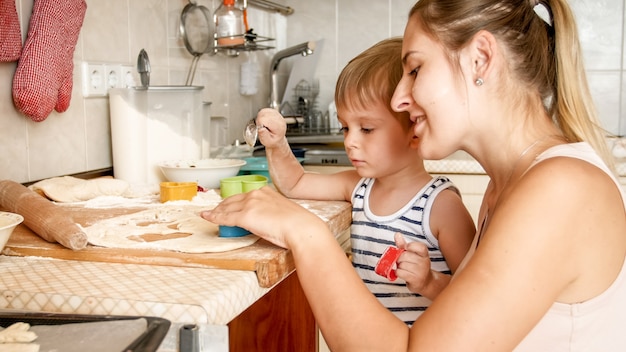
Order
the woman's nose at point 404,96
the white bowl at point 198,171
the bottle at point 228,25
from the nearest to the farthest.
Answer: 1. the woman's nose at point 404,96
2. the white bowl at point 198,171
3. the bottle at point 228,25

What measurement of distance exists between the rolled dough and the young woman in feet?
0.14

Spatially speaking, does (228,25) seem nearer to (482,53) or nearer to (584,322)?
(482,53)

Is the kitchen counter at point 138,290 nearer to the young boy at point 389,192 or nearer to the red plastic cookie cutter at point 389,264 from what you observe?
the red plastic cookie cutter at point 389,264

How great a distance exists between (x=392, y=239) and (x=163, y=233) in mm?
453

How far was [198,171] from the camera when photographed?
1401 mm

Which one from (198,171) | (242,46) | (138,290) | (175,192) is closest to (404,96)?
(138,290)

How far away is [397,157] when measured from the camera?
1.16 metres

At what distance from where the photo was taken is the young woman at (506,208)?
24.7 inches

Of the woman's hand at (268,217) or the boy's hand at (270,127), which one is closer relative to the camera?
the woman's hand at (268,217)

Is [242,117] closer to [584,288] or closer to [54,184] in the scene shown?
[54,184]

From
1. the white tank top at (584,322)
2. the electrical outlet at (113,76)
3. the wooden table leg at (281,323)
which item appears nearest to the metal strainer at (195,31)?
the electrical outlet at (113,76)

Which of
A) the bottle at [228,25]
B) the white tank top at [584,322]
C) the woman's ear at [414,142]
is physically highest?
the bottle at [228,25]

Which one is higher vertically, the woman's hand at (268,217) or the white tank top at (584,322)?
the woman's hand at (268,217)

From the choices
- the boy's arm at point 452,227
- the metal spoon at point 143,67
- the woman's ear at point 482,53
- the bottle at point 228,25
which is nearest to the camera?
the woman's ear at point 482,53
